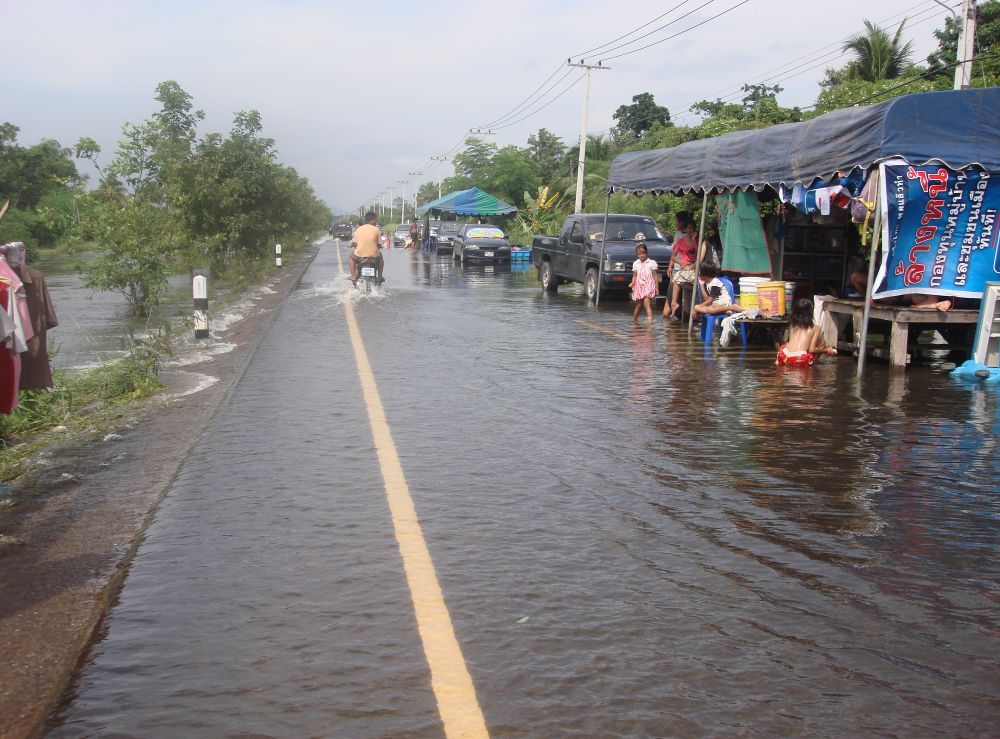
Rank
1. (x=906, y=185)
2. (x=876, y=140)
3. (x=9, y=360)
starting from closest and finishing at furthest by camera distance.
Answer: (x=9, y=360) → (x=876, y=140) → (x=906, y=185)

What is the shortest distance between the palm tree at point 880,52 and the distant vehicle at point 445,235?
20.3m

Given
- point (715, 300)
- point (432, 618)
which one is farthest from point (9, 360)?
point (715, 300)

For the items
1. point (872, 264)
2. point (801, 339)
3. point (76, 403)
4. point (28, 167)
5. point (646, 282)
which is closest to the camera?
point (76, 403)

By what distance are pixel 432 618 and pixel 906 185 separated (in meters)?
9.06

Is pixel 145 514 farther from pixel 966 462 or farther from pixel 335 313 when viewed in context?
pixel 335 313

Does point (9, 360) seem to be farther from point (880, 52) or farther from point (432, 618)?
point (880, 52)

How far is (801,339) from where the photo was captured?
12109mm

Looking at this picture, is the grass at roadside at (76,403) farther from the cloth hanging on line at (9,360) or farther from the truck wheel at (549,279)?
the truck wheel at (549,279)

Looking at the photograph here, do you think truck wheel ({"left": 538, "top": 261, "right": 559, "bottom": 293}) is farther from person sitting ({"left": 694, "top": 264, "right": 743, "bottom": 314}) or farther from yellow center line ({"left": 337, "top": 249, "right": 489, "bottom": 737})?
yellow center line ({"left": 337, "top": 249, "right": 489, "bottom": 737})

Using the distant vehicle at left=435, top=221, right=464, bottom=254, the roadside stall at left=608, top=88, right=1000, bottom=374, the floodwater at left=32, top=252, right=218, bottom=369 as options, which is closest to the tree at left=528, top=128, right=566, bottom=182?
the distant vehicle at left=435, top=221, right=464, bottom=254

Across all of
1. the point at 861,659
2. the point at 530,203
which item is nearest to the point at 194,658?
the point at 861,659

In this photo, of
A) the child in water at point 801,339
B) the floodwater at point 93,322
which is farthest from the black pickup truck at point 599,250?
the floodwater at point 93,322

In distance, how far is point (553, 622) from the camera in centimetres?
414

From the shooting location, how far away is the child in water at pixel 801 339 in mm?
12039
